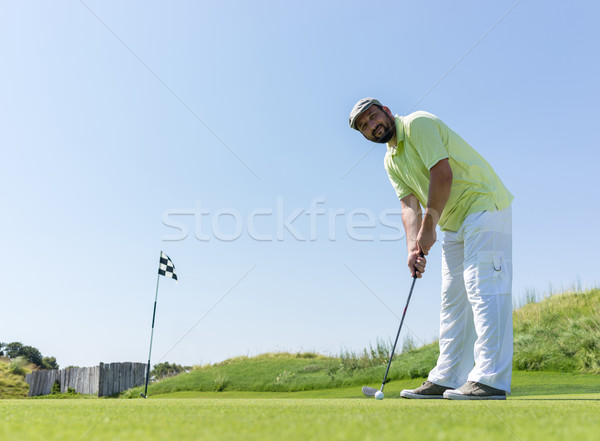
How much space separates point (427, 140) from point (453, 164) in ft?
0.99

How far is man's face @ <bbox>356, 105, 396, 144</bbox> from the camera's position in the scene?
153 inches

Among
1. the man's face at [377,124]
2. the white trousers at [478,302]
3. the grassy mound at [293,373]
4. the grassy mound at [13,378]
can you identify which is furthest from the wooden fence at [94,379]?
the man's face at [377,124]

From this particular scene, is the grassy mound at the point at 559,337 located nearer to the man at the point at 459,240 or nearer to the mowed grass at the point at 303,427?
the man at the point at 459,240

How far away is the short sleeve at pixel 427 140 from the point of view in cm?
360

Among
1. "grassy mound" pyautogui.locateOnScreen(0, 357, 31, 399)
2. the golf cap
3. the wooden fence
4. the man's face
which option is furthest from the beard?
"grassy mound" pyautogui.locateOnScreen(0, 357, 31, 399)

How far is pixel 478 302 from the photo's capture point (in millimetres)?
3494

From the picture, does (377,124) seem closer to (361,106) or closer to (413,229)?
(361,106)

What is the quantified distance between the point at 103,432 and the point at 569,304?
35.5 feet

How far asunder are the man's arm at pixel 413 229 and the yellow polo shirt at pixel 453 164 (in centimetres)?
29

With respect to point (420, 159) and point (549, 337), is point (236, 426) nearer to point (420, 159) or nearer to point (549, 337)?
point (420, 159)

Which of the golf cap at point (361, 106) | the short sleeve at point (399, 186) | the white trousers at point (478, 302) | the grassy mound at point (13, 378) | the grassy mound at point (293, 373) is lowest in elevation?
the grassy mound at point (13, 378)

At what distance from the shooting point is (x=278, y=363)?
10.7 m

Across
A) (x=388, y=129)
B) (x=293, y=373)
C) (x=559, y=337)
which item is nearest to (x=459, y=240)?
(x=388, y=129)

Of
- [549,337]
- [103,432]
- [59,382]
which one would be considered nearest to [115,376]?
[59,382]
